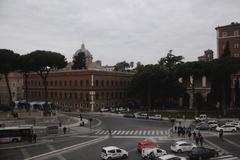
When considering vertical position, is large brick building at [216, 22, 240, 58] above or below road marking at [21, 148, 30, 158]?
above

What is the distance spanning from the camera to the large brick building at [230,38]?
104m

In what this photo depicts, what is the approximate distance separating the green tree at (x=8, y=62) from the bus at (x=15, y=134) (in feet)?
87.1

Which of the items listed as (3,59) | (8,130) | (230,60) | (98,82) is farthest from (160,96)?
(8,130)

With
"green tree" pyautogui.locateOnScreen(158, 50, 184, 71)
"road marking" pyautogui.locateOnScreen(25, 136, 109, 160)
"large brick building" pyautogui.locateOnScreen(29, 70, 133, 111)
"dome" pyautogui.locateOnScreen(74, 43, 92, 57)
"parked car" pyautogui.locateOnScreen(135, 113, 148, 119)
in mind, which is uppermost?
"dome" pyautogui.locateOnScreen(74, 43, 92, 57)

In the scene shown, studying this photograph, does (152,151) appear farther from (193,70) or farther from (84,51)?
(84,51)

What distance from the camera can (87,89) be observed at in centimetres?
11000

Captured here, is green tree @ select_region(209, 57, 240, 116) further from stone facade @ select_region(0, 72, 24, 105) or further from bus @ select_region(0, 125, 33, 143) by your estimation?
stone facade @ select_region(0, 72, 24, 105)

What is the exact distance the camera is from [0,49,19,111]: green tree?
263 feet

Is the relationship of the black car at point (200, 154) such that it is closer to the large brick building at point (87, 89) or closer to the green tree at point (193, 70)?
the green tree at point (193, 70)

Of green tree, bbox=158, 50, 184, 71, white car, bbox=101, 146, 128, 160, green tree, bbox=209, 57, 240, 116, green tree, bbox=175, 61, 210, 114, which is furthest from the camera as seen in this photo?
green tree, bbox=158, 50, 184, 71

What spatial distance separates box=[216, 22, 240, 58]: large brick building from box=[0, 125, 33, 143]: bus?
65.7 metres

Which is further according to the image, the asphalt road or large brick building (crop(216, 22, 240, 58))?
large brick building (crop(216, 22, 240, 58))

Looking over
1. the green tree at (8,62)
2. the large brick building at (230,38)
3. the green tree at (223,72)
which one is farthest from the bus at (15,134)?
the large brick building at (230,38)

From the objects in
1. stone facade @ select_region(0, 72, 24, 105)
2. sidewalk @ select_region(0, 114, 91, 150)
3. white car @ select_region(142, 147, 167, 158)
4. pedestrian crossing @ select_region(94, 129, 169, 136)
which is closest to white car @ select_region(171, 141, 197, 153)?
white car @ select_region(142, 147, 167, 158)
